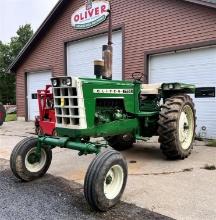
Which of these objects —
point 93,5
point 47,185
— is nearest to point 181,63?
point 93,5

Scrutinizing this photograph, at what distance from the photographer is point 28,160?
18.1 ft

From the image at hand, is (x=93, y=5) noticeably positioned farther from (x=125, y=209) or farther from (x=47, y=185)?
(x=125, y=209)

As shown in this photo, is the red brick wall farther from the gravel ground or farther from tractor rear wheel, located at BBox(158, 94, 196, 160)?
the gravel ground

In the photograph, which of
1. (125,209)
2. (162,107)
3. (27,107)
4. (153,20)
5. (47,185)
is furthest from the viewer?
(27,107)

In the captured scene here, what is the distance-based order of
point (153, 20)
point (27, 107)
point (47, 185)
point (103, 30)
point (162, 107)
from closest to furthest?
1. point (47, 185)
2. point (162, 107)
3. point (153, 20)
4. point (103, 30)
5. point (27, 107)

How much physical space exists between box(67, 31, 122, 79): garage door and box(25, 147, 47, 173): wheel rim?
7063mm

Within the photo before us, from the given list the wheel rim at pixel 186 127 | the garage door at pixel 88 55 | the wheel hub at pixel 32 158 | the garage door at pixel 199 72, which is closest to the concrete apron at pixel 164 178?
the wheel rim at pixel 186 127

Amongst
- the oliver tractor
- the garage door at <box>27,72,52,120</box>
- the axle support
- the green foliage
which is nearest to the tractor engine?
the oliver tractor

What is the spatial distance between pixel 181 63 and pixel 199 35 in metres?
0.94

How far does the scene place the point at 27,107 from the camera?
17125 mm

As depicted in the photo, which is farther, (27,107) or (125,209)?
(27,107)

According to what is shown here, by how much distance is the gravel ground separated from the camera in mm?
4074

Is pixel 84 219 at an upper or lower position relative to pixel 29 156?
lower

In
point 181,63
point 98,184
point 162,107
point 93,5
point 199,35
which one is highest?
point 93,5
